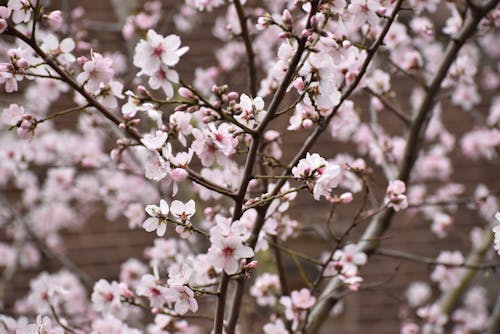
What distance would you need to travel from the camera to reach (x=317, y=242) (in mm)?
4305

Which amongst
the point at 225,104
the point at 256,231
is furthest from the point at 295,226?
the point at 225,104

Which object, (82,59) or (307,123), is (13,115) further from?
(307,123)

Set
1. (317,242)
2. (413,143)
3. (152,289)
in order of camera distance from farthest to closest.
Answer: (317,242) → (413,143) → (152,289)

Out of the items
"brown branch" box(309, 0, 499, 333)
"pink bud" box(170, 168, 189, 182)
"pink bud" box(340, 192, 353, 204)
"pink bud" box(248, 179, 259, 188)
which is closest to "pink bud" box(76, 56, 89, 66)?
"pink bud" box(170, 168, 189, 182)

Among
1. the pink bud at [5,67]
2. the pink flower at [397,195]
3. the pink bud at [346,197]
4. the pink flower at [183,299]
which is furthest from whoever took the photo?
the pink flower at [397,195]

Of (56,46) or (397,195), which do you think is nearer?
(56,46)

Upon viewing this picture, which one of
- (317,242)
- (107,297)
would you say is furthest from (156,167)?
(317,242)

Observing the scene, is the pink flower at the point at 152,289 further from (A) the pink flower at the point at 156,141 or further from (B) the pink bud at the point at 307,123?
(B) the pink bud at the point at 307,123

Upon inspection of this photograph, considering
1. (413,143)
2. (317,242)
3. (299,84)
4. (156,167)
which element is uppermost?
(317,242)

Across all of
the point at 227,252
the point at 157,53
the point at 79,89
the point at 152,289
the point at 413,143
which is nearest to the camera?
the point at 227,252

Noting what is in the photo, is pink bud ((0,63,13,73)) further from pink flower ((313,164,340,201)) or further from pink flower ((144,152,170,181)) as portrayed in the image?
pink flower ((313,164,340,201))

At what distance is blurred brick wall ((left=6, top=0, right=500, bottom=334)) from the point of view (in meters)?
4.08

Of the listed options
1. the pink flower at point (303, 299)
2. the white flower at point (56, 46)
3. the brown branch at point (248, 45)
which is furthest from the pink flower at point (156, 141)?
the pink flower at point (303, 299)

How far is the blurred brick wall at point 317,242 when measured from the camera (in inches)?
161
